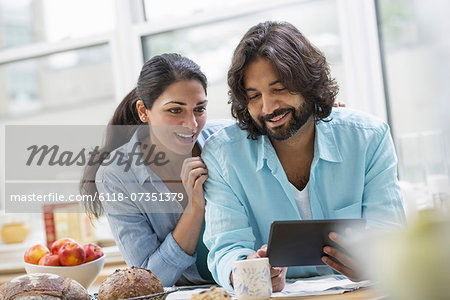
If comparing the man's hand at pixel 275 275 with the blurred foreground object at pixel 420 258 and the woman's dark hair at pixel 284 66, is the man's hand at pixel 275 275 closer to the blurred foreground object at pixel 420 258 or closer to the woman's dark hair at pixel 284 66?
the woman's dark hair at pixel 284 66

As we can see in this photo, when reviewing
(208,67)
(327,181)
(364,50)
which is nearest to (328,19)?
(364,50)

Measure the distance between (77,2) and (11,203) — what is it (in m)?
1.30

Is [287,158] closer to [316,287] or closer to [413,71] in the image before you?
[316,287]

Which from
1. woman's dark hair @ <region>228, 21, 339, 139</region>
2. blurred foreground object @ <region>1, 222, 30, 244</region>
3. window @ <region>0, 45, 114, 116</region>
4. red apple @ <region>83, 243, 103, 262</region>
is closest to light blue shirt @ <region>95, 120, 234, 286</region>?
red apple @ <region>83, 243, 103, 262</region>

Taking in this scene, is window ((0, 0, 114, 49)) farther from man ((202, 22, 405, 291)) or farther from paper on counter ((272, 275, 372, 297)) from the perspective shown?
paper on counter ((272, 275, 372, 297))

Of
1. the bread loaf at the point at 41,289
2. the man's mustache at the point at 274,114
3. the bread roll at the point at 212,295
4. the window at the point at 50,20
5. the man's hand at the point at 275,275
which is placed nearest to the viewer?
the bread roll at the point at 212,295

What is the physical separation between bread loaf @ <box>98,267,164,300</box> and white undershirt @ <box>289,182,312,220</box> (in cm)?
57

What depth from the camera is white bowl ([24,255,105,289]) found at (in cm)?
171

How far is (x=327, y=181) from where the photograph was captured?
5.53 ft

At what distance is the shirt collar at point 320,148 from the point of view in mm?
1690

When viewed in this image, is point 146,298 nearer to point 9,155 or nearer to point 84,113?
point 84,113

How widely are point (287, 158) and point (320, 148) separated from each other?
12 cm

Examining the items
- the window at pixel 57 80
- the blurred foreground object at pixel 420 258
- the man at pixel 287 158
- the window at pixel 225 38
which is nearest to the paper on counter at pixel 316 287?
the man at pixel 287 158

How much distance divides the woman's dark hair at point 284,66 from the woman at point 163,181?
0.21 metres
